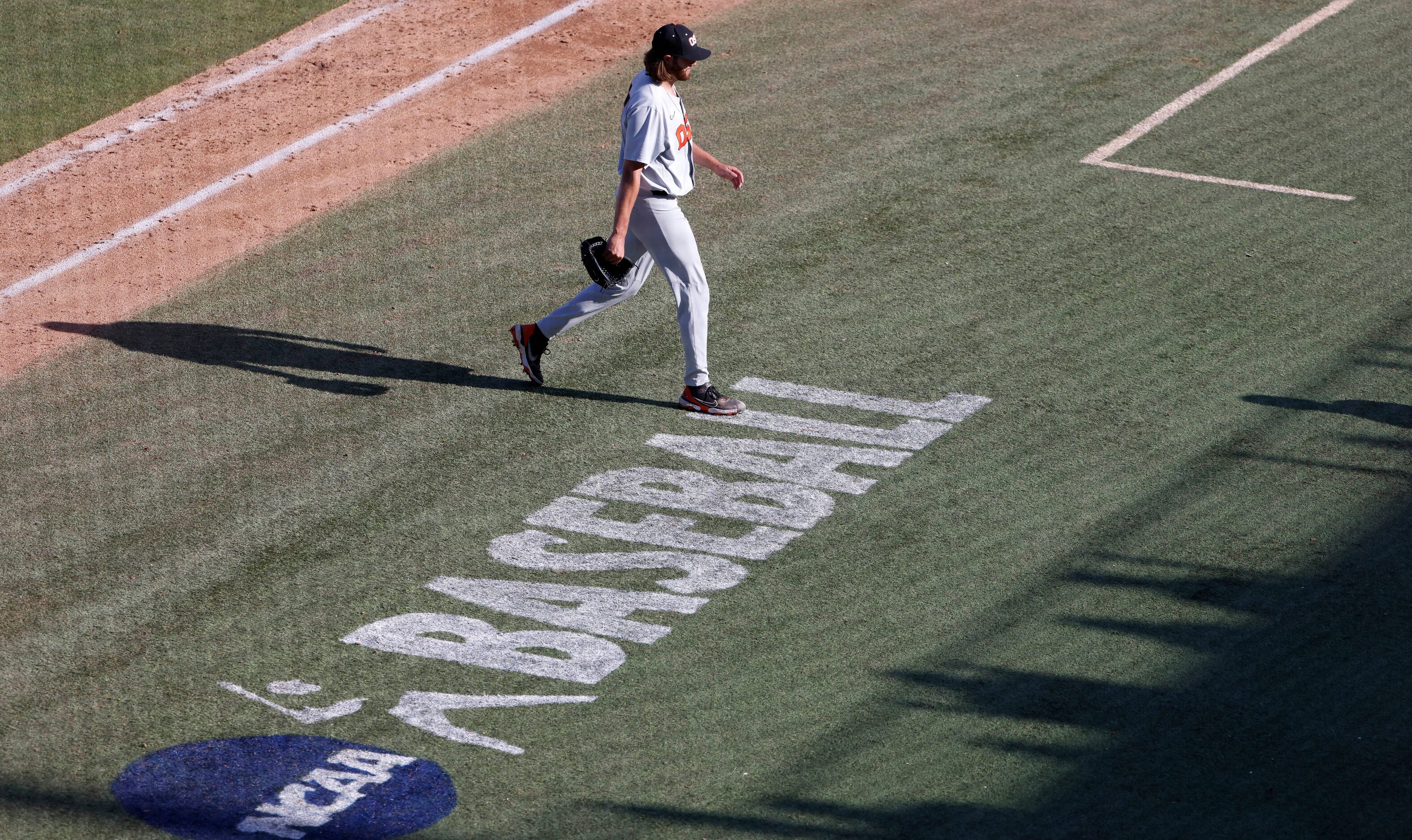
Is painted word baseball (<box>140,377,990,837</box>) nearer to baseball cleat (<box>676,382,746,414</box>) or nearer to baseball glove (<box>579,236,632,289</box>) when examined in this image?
baseball cleat (<box>676,382,746,414</box>)

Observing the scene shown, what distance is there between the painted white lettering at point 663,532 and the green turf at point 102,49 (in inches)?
263

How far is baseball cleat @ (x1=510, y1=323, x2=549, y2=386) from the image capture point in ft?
29.1

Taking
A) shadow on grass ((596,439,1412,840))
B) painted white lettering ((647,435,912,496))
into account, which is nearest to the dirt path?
painted white lettering ((647,435,912,496))

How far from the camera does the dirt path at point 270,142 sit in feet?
33.9

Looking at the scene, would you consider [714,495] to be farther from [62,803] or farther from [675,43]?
[62,803]

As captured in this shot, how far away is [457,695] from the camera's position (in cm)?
636

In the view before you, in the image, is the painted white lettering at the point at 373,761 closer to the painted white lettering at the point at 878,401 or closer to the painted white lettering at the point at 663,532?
the painted white lettering at the point at 663,532

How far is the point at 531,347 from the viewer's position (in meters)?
8.86

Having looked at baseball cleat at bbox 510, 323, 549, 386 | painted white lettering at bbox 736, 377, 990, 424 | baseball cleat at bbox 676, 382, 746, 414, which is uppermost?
baseball cleat at bbox 510, 323, 549, 386

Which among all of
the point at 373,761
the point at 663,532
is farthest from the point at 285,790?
the point at 663,532

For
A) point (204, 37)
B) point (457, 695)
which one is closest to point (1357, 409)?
point (457, 695)

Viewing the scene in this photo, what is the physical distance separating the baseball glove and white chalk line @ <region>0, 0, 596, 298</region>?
3.97 meters

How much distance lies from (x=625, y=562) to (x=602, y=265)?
1847mm

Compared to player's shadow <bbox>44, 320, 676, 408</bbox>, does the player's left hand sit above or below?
above
